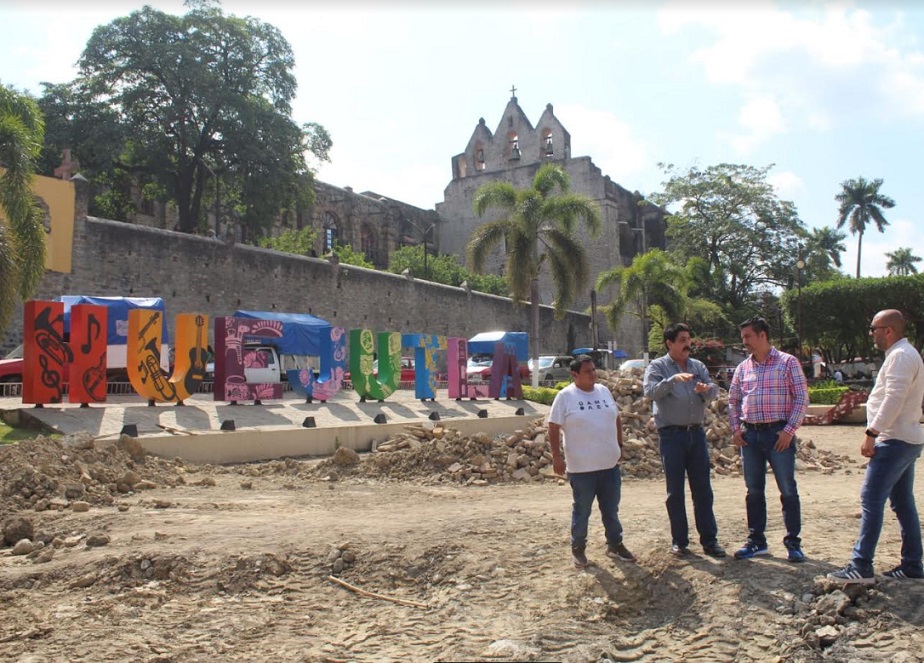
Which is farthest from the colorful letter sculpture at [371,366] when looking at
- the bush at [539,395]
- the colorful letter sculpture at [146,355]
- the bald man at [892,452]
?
the bald man at [892,452]

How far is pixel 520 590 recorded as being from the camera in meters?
5.07

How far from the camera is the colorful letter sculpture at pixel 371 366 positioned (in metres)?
17.3

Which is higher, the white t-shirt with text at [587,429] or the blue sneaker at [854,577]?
the white t-shirt with text at [587,429]

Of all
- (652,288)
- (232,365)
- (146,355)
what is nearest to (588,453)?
(146,355)

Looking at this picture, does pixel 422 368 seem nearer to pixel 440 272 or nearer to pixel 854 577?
pixel 854 577

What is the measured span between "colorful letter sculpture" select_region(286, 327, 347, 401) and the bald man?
13.4 meters

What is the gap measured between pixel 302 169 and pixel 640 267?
549 inches

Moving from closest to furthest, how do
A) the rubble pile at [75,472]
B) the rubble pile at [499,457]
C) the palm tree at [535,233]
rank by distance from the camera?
the rubble pile at [75,472] → the rubble pile at [499,457] → the palm tree at [535,233]

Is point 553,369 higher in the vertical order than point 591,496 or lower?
higher

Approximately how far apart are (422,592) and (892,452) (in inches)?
115

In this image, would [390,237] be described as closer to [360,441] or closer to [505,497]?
[360,441]

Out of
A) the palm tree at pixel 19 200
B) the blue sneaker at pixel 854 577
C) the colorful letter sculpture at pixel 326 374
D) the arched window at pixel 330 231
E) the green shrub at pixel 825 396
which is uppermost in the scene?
the arched window at pixel 330 231

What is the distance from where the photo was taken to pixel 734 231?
4516cm

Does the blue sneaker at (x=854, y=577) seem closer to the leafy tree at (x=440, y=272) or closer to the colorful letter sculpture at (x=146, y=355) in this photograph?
the colorful letter sculpture at (x=146, y=355)
